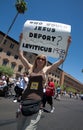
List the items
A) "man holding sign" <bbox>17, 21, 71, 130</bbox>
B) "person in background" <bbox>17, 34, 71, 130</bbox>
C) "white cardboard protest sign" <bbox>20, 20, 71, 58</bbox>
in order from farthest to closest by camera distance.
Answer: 1. "white cardboard protest sign" <bbox>20, 20, 71, 58</bbox>
2. "man holding sign" <bbox>17, 21, 71, 130</bbox>
3. "person in background" <bbox>17, 34, 71, 130</bbox>

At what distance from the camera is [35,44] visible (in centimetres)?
547

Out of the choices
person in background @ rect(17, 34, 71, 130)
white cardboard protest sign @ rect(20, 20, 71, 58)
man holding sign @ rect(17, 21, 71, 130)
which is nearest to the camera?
person in background @ rect(17, 34, 71, 130)

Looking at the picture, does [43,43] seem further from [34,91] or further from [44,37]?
[34,91]

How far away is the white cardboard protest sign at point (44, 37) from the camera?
5.32 m

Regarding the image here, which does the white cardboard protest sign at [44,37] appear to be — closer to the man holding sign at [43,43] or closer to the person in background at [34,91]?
the man holding sign at [43,43]

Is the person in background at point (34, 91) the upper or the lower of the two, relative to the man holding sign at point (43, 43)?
lower

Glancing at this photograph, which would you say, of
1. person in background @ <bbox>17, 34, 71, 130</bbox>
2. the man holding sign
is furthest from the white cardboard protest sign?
person in background @ <bbox>17, 34, 71, 130</bbox>

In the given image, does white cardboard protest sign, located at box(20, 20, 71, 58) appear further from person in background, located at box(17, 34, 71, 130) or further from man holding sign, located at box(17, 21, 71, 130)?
person in background, located at box(17, 34, 71, 130)

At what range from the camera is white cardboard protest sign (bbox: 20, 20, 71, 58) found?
209 inches

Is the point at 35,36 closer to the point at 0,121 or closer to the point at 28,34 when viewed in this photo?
the point at 28,34

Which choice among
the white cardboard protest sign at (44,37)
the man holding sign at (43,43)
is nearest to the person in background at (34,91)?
the man holding sign at (43,43)

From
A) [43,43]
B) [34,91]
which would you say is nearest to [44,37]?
[43,43]

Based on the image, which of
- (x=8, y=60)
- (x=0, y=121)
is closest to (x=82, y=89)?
(x=8, y=60)

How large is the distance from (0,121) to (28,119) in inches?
165
